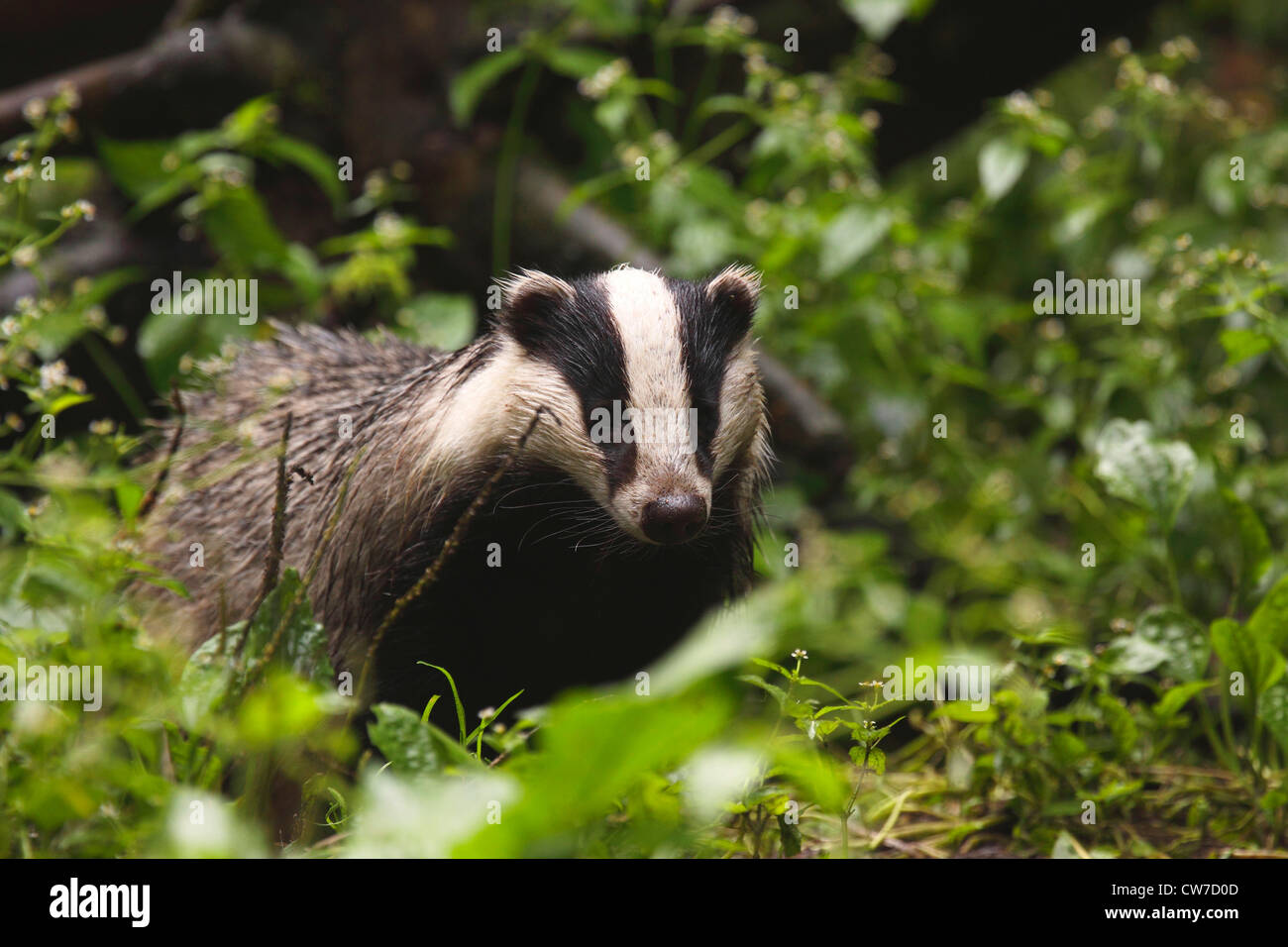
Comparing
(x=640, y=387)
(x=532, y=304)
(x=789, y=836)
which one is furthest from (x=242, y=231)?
(x=789, y=836)

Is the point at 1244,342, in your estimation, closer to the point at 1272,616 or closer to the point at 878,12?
the point at 1272,616

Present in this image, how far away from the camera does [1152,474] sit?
4.06m

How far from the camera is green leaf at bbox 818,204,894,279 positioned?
5387 mm

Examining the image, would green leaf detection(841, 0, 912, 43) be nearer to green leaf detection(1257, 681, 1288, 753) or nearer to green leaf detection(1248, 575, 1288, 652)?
green leaf detection(1248, 575, 1288, 652)

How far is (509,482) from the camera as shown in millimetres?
3430

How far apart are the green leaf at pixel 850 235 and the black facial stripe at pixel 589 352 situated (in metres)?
2.10

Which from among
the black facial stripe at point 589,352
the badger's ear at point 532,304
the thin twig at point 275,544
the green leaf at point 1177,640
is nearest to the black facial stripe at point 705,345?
the black facial stripe at point 589,352

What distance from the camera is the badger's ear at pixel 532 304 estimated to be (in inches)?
138

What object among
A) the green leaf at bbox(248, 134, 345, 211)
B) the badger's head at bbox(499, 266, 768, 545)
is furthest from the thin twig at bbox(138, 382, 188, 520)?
the green leaf at bbox(248, 134, 345, 211)

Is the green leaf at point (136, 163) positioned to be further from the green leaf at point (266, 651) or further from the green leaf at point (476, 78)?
the green leaf at point (266, 651)

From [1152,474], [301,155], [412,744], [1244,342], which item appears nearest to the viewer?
[412,744]

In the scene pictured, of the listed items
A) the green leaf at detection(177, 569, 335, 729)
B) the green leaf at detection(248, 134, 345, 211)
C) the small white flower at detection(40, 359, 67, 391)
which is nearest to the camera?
the green leaf at detection(177, 569, 335, 729)

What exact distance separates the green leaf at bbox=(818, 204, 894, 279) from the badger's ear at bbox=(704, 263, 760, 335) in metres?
1.72

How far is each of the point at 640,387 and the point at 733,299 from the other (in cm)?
58
